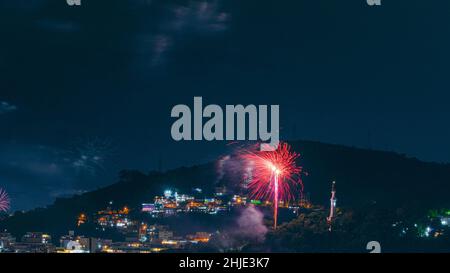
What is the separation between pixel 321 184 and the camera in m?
72.2

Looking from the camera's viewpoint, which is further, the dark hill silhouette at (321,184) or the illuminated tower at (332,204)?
the dark hill silhouette at (321,184)

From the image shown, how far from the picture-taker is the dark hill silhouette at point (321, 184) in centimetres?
7009

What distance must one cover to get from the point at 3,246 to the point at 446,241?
43959mm

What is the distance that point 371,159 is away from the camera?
77250 millimetres

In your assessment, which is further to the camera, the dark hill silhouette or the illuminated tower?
the dark hill silhouette

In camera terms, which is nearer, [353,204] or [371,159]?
[353,204]

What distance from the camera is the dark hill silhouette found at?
70088 millimetres

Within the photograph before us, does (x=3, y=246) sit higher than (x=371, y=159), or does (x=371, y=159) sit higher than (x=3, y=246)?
(x=371, y=159)

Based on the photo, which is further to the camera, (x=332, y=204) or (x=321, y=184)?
(x=321, y=184)
